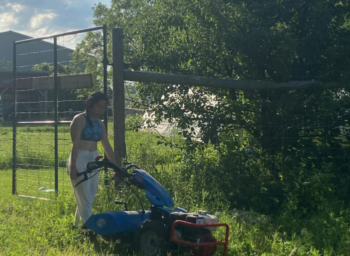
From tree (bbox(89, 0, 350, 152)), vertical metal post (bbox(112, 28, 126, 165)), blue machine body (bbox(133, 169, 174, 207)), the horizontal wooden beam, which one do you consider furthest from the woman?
tree (bbox(89, 0, 350, 152))

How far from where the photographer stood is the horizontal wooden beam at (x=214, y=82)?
8164 mm

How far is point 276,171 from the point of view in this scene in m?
8.68

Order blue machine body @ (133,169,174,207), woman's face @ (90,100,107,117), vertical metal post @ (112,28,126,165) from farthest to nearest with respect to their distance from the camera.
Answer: vertical metal post @ (112,28,126,165)
woman's face @ (90,100,107,117)
blue machine body @ (133,169,174,207)

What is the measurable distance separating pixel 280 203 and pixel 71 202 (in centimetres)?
318

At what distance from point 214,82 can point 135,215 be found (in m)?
3.03

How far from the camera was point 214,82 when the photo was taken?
27.5 feet

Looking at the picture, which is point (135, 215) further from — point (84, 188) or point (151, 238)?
point (84, 188)

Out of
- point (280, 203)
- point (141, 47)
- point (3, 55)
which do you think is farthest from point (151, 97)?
point (3, 55)

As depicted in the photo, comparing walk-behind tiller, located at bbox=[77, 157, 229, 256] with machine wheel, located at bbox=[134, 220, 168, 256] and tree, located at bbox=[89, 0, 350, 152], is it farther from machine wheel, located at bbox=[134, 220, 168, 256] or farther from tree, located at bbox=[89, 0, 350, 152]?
tree, located at bbox=[89, 0, 350, 152]

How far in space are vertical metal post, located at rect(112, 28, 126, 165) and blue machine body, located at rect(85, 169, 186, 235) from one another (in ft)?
6.69

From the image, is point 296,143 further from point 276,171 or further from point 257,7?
point 257,7

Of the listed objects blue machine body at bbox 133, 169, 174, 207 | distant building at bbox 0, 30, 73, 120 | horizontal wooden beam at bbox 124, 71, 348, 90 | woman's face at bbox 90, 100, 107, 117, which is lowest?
blue machine body at bbox 133, 169, 174, 207

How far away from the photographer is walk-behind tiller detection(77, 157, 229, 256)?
217 inches

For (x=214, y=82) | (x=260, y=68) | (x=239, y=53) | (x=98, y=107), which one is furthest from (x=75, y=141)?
(x=260, y=68)
